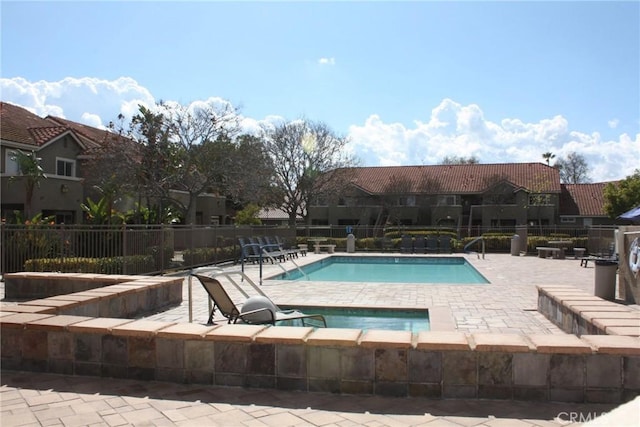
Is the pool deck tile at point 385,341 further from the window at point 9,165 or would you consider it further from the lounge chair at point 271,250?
the window at point 9,165

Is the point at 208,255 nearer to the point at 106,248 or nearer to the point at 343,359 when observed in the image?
the point at 106,248

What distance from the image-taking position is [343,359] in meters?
4.30

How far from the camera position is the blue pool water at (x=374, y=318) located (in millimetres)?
8109

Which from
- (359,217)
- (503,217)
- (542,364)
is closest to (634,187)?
(503,217)

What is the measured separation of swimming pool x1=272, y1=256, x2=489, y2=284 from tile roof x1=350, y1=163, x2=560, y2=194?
20.3 m

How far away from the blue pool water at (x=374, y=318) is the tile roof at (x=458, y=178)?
111 feet

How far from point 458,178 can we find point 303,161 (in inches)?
650

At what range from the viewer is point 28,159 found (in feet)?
64.3

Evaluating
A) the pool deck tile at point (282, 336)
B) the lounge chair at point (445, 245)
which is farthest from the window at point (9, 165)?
the pool deck tile at point (282, 336)

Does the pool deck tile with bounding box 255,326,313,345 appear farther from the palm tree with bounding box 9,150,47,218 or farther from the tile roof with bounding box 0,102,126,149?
the tile roof with bounding box 0,102,126,149

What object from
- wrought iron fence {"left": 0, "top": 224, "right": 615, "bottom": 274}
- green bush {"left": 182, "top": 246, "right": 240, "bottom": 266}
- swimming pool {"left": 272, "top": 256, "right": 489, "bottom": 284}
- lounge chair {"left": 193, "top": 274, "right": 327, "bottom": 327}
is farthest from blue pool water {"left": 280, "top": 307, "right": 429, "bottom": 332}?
green bush {"left": 182, "top": 246, "right": 240, "bottom": 266}

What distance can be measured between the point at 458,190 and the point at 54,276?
40.6 meters

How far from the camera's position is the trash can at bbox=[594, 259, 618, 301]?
10148 mm

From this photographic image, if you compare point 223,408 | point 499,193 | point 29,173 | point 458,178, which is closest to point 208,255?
point 29,173
